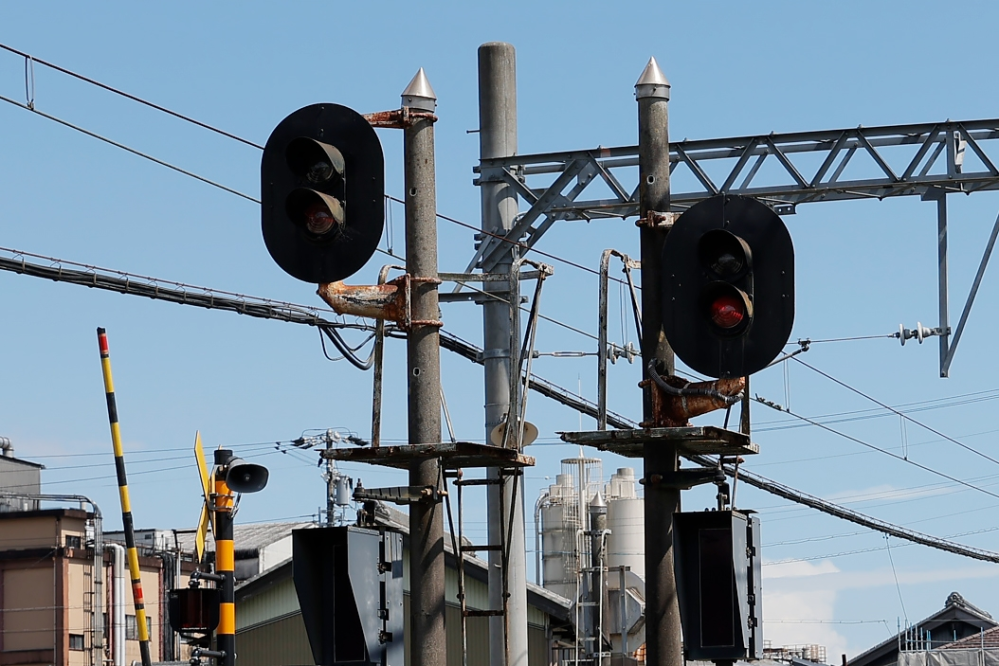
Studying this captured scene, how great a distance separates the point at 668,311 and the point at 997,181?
12897mm

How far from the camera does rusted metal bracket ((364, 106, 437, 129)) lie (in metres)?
10.0

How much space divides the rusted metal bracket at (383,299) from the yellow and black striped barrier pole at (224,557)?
16.4 feet

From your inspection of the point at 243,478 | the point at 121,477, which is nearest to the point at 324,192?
the point at 243,478

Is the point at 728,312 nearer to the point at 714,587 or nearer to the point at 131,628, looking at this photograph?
the point at 714,587

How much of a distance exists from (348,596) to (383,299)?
1.98 metres

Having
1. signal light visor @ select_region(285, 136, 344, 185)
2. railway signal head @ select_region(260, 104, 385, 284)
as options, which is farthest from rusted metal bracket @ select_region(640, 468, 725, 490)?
signal light visor @ select_region(285, 136, 344, 185)

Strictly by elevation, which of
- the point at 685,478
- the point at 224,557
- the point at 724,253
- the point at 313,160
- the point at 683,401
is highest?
the point at 313,160

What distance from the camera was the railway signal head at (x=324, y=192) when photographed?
9.32 m

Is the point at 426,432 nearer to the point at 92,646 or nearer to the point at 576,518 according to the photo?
the point at 576,518

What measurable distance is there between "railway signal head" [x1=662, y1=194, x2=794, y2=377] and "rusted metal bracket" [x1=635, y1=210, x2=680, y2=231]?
745 millimetres

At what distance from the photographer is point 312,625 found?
9.06m

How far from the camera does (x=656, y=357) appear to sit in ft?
31.4

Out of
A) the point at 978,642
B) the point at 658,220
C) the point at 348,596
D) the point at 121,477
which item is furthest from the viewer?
the point at 978,642

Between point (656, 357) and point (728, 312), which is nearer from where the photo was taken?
point (728, 312)
